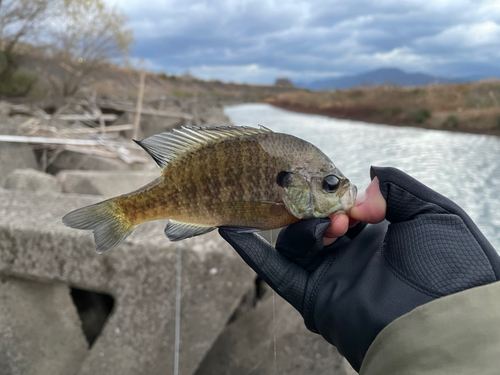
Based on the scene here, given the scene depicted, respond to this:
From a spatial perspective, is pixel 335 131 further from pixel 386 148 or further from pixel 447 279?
pixel 447 279

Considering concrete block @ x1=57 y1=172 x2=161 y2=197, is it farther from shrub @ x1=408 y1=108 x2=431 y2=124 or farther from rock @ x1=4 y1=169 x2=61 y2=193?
shrub @ x1=408 y1=108 x2=431 y2=124

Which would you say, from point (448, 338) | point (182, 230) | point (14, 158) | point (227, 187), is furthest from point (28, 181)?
point (448, 338)

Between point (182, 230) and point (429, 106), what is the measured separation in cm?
274

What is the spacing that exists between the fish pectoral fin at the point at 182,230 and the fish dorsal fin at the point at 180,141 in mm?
251

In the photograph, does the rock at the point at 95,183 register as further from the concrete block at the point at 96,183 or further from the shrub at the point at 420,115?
the shrub at the point at 420,115

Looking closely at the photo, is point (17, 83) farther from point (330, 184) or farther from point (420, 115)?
point (330, 184)

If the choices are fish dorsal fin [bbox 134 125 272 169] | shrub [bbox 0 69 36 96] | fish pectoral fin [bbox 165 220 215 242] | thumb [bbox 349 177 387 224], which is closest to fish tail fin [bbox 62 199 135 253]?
fish pectoral fin [bbox 165 220 215 242]

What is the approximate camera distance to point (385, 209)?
4.72 feet

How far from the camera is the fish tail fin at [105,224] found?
133 centimetres

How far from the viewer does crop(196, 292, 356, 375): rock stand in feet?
8.22

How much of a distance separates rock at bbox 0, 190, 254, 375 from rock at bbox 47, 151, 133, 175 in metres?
4.91

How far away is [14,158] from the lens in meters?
6.91

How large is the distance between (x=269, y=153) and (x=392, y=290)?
28.6 inches

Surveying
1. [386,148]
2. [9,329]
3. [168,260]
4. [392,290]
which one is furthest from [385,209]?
[9,329]
